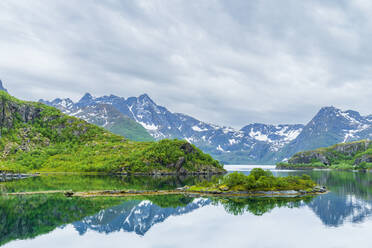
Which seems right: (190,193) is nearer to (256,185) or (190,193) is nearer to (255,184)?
(255,184)

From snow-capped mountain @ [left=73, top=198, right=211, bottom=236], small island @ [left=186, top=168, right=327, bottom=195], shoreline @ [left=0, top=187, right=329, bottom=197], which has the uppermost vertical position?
small island @ [left=186, top=168, right=327, bottom=195]

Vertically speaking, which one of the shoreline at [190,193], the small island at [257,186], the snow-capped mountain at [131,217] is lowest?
the snow-capped mountain at [131,217]

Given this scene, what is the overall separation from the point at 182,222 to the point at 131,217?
1045 cm

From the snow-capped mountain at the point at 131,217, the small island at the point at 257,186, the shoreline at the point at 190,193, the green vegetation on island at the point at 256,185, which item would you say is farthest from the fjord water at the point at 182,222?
the green vegetation on island at the point at 256,185

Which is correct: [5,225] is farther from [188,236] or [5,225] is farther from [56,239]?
[188,236]

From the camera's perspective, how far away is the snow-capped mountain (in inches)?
2185

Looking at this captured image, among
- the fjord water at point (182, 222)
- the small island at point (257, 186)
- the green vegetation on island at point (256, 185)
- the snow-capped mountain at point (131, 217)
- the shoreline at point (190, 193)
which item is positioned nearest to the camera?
the fjord water at point (182, 222)

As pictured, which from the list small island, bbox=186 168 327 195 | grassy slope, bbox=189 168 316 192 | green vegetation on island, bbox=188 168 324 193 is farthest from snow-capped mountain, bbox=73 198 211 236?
grassy slope, bbox=189 168 316 192

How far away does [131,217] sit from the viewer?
64.4 meters

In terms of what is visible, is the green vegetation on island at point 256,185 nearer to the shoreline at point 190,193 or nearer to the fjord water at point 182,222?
the shoreline at point 190,193

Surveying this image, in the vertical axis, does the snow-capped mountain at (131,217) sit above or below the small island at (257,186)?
below

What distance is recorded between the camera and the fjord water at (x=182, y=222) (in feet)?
156

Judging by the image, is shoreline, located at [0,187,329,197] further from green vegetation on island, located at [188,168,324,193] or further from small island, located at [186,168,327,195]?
green vegetation on island, located at [188,168,324,193]

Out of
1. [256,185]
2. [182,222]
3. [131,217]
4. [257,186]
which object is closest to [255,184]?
[256,185]
